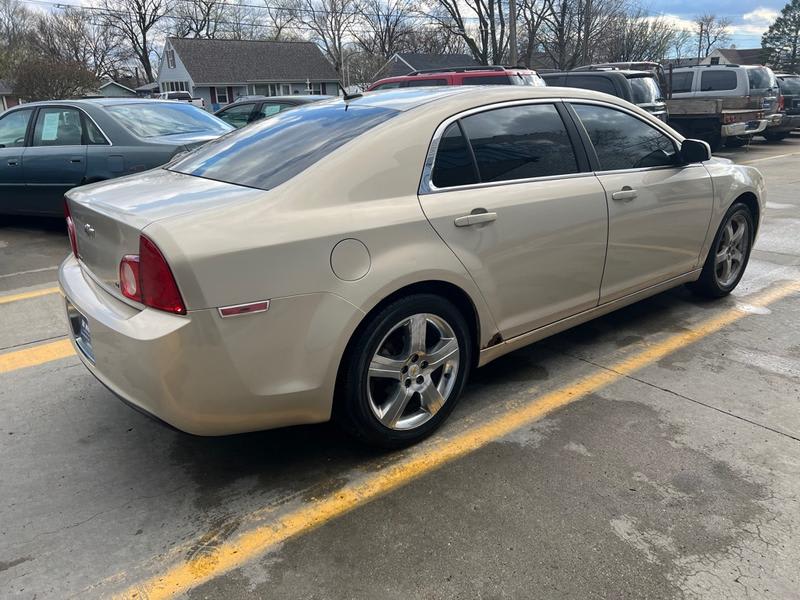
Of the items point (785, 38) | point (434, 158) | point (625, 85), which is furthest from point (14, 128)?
point (785, 38)

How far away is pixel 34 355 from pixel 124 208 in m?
2.14

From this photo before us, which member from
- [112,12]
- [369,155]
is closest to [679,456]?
[369,155]

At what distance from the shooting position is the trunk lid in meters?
2.51

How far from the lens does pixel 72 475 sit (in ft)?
9.45

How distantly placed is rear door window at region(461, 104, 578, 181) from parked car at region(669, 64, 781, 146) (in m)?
12.9

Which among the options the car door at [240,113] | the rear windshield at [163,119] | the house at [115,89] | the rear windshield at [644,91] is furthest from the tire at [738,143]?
the house at [115,89]

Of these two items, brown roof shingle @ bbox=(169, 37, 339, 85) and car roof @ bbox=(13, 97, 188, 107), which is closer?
car roof @ bbox=(13, 97, 188, 107)

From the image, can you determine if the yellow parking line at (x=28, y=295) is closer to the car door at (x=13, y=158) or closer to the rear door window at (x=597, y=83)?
the car door at (x=13, y=158)

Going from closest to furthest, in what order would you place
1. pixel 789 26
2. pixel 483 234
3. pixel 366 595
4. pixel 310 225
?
pixel 366 595 < pixel 310 225 < pixel 483 234 < pixel 789 26

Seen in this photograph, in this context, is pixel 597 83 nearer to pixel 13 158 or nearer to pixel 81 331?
pixel 13 158

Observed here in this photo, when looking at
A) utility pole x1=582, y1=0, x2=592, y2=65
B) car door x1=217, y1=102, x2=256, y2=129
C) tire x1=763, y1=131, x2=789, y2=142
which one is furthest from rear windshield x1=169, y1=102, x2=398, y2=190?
utility pole x1=582, y1=0, x2=592, y2=65

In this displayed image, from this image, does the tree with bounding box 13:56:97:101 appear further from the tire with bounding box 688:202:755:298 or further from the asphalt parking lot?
the tire with bounding box 688:202:755:298

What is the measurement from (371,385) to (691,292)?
351cm

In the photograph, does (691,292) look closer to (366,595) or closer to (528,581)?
(528,581)
